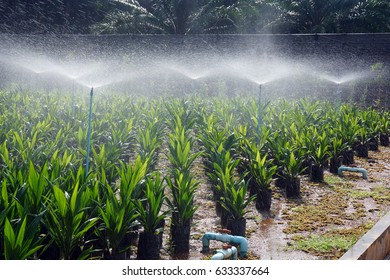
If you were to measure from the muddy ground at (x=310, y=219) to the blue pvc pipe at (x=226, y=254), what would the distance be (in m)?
0.21

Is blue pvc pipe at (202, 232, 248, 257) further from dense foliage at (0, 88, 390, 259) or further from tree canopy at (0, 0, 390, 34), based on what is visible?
tree canopy at (0, 0, 390, 34)

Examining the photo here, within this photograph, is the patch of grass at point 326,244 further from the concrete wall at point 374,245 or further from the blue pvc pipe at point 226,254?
the blue pvc pipe at point 226,254

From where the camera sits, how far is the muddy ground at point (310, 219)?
3.24 metres

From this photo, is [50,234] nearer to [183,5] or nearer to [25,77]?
[25,77]

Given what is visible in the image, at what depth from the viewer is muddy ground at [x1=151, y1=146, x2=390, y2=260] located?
3244 mm

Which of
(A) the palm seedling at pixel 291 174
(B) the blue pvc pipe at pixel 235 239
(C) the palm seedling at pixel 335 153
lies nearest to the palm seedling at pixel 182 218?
(B) the blue pvc pipe at pixel 235 239

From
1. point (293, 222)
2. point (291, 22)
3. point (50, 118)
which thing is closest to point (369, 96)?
point (291, 22)

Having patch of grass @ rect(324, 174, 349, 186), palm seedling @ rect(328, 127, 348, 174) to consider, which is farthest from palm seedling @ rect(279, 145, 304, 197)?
palm seedling @ rect(328, 127, 348, 174)

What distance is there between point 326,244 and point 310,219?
53 centimetres

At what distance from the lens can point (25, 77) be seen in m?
14.4

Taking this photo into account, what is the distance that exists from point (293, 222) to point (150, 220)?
1208mm

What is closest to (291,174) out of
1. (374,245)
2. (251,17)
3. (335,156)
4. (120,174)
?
(335,156)

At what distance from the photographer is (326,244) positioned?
10.9 feet

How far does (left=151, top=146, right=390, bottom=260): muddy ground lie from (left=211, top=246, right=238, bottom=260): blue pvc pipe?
211 millimetres
